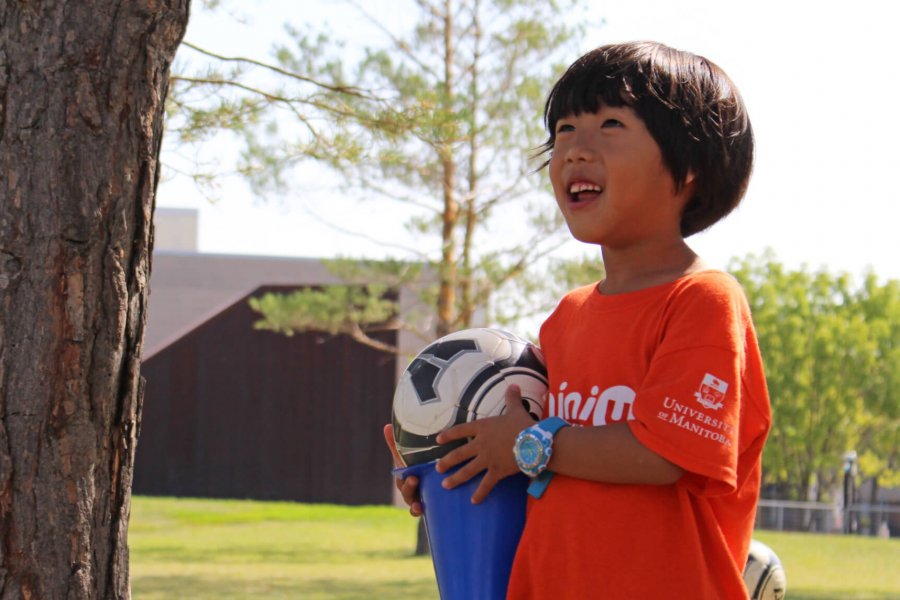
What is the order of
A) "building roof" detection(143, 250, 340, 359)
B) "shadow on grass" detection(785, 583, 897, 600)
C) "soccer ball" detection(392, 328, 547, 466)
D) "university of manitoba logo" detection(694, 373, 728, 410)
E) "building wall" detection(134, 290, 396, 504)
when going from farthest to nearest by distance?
"building roof" detection(143, 250, 340, 359)
"building wall" detection(134, 290, 396, 504)
"shadow on grass" detection(785, 583, 897, 600)
"soccer ball" detection(392, 328, 547, 466)
"university of manitoba logo" detection(694, 373, 728, 410)

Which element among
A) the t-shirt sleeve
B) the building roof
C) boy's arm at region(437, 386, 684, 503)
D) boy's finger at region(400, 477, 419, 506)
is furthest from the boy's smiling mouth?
the building roof

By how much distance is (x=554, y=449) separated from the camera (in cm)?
195

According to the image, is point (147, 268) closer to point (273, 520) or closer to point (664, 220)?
point (664, 220)

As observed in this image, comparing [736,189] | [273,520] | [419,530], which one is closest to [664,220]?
[736,189]

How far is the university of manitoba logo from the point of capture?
1.83 metres

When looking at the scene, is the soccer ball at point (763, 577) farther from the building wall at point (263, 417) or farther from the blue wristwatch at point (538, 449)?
the building wall at point (263, 417)

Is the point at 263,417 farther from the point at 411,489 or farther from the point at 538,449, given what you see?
the point at 538,449

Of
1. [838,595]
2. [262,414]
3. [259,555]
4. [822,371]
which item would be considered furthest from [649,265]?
[822,371]

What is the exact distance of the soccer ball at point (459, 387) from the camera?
215cm

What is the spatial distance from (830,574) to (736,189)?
13354mm

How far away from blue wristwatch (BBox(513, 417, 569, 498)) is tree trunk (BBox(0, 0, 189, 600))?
0.85 meters

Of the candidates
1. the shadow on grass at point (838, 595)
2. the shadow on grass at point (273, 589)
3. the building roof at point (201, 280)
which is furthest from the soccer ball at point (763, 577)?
the building roof at point (201, 280)

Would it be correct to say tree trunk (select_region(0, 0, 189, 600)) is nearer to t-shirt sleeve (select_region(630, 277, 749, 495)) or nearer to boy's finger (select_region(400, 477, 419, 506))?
boy's finger (select_region(400, 477, 419, 506))

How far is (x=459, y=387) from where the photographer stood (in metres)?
2.18
